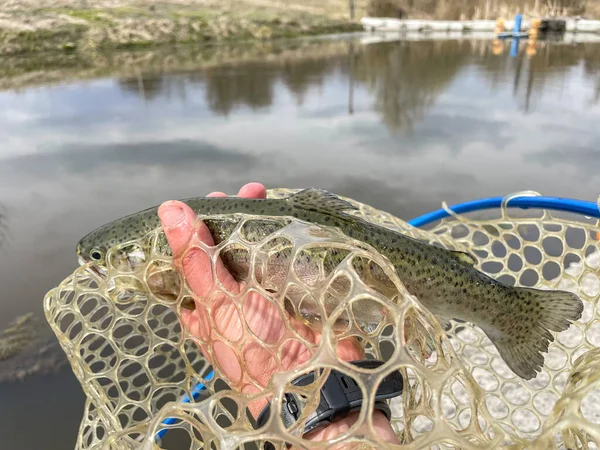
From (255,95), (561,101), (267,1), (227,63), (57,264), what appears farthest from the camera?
(267,1)

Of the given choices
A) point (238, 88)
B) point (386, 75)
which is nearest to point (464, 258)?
point (238, 88)

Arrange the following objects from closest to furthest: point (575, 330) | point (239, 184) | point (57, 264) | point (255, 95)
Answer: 1. point (575, 330)
2. point (57, 264)
3. point (239, 184)
4. point (255, 95)

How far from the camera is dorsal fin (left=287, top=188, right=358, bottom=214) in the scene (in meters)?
2.17

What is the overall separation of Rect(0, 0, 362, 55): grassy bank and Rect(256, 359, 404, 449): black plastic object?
28783 millimetres

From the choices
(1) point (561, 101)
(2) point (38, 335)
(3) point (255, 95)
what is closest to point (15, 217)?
(2) point (38, 335)

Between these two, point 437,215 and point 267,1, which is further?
point 267,1

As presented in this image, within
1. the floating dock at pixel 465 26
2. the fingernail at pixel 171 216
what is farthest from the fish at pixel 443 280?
the floating dock at pixel 465 26

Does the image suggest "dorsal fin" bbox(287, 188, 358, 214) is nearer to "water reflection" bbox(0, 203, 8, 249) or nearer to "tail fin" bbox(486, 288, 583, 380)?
"tail fin" bbox(486, 288, 583, 380)

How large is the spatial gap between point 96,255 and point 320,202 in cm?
131

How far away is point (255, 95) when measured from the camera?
1222 centimetres

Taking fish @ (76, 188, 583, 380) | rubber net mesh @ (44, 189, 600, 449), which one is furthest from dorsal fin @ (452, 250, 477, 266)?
rubber net mesh @ (44, 189, 600, 449)

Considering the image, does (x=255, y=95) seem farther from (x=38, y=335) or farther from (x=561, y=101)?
(x=38, y=335)

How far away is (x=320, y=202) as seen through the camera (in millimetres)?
2189

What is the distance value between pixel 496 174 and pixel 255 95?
7841 millimetres
